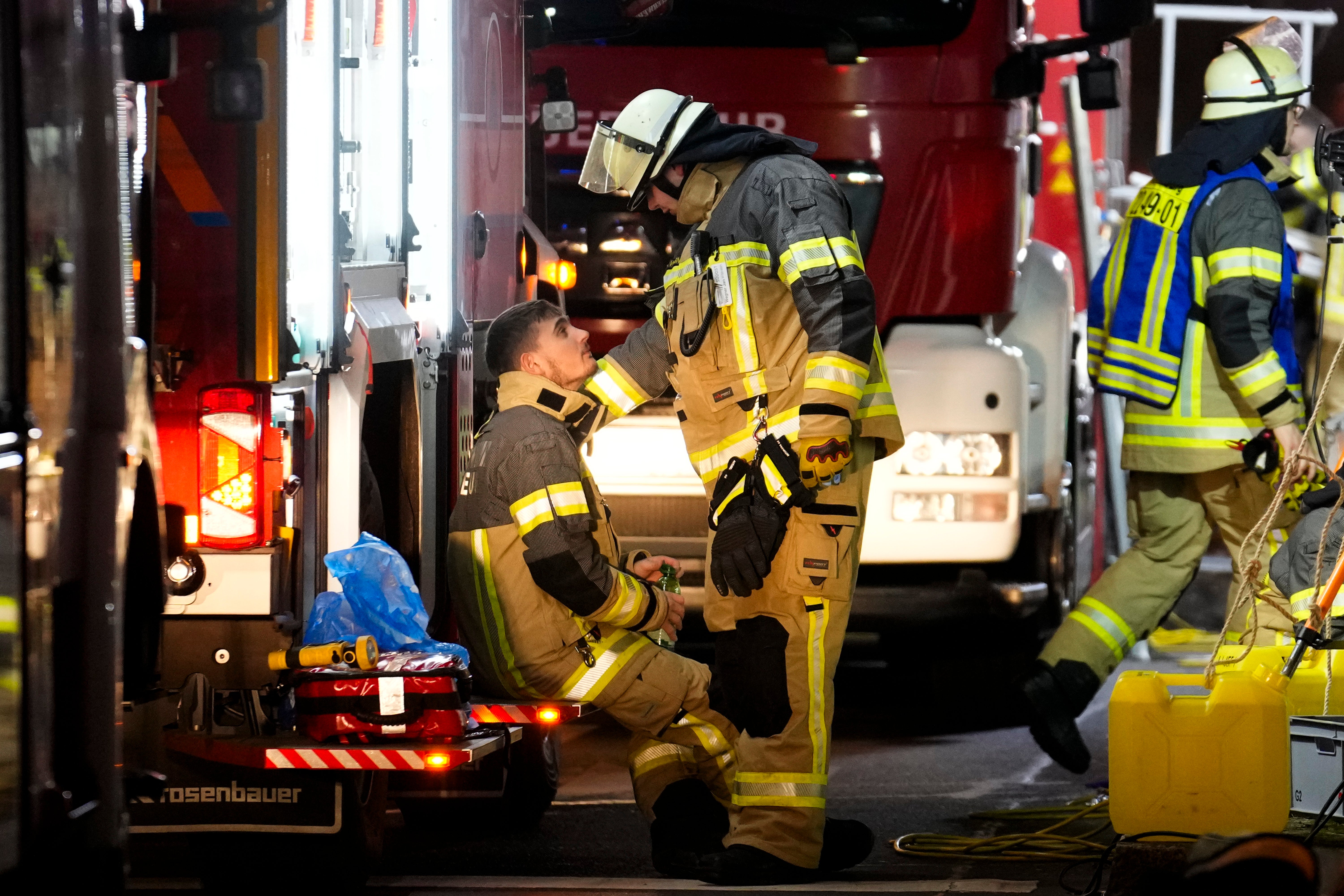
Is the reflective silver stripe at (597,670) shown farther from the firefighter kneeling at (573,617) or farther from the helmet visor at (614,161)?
the helmet visor at (614,161)

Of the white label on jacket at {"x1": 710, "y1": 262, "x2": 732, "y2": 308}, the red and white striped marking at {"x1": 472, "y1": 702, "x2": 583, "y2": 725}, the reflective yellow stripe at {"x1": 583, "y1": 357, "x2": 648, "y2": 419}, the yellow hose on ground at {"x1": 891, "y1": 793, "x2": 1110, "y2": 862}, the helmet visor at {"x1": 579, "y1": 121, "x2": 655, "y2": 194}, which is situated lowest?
the yellow hose on ground at {"x1": 891, "y1": 793, "x2": 1110, "y2": 862}

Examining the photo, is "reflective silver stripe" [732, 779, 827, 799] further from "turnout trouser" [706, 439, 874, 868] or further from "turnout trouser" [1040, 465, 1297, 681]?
"turnout trouser" [1040, 465, 1297, 681]

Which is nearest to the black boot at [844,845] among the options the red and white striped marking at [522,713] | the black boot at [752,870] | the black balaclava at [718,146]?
the black boot at [752,870]

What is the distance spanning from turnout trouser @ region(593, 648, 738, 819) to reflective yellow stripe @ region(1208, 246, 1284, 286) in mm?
1949

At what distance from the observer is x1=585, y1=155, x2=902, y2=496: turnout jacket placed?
4047 mm

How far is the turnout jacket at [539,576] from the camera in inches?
165

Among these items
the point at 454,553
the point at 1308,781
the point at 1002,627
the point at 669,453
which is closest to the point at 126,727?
the point at 454,553

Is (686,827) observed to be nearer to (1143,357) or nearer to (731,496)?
(731,496)

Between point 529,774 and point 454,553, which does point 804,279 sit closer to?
point 454,553

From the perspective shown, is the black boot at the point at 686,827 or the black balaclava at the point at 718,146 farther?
the black balaclava at the point at 718,146

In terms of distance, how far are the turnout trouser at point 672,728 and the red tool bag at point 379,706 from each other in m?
0.64

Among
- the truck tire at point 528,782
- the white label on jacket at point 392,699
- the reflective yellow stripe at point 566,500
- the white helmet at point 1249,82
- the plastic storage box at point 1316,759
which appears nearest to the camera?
the white label on jacket at point 392,699

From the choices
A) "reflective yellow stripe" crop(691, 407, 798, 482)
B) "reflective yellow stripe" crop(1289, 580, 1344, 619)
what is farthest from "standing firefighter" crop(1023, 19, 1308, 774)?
"reflective yellow stripe" crop(691, 407, 798, 482)

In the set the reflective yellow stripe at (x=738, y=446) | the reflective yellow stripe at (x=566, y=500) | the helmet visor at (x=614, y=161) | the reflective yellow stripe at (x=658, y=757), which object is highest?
the helmet visor at (x=614, y=161)
